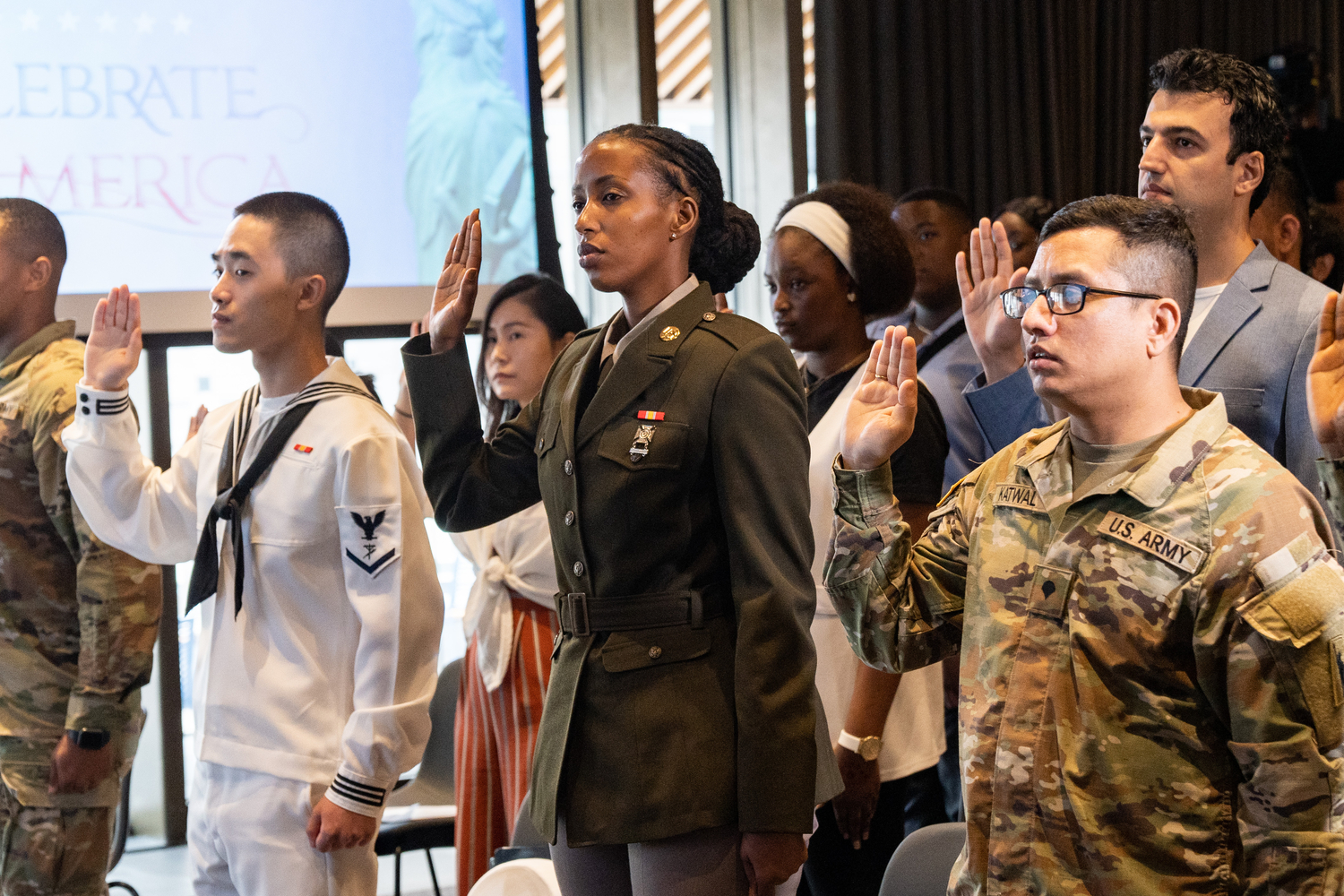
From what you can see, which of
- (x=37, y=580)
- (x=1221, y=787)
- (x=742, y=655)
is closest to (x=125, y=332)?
(x=37, y=580)

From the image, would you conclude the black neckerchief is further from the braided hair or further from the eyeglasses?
the eyeglasses

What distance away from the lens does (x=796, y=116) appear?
15.1 ft

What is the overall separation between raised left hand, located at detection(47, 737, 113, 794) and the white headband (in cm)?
166

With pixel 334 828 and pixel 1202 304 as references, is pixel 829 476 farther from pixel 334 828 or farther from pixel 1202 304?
pixel 334 828

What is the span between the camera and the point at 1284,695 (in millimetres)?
1189

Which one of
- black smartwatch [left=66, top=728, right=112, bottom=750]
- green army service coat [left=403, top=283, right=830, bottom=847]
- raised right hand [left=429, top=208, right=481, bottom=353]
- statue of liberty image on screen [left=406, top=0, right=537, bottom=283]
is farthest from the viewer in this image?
statue of liberty image on screen [left=406, top=0, right=537, bottom=283]

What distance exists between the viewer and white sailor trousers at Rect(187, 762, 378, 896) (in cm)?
192

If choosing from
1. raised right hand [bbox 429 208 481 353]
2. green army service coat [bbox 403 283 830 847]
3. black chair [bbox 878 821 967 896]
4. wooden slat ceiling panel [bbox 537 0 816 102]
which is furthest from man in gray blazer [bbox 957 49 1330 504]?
wooden slat ceiling panel [bbox 537 0 816 102]

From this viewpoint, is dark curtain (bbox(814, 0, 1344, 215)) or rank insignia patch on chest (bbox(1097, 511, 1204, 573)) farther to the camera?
dark curtain (bbox(814, 0, 1344, 215))

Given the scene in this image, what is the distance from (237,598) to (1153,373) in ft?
4.68

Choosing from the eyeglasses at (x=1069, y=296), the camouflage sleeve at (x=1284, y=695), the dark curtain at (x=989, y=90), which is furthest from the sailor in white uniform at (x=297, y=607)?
the dark curtain at (x=989, y=90)

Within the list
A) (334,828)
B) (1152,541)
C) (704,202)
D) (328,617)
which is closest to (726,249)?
(704,202)

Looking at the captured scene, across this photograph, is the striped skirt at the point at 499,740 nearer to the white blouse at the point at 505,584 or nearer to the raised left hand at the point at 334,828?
the white blouse at the point at 505,584

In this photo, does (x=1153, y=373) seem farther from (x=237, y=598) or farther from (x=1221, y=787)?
(x=237, y=598)
